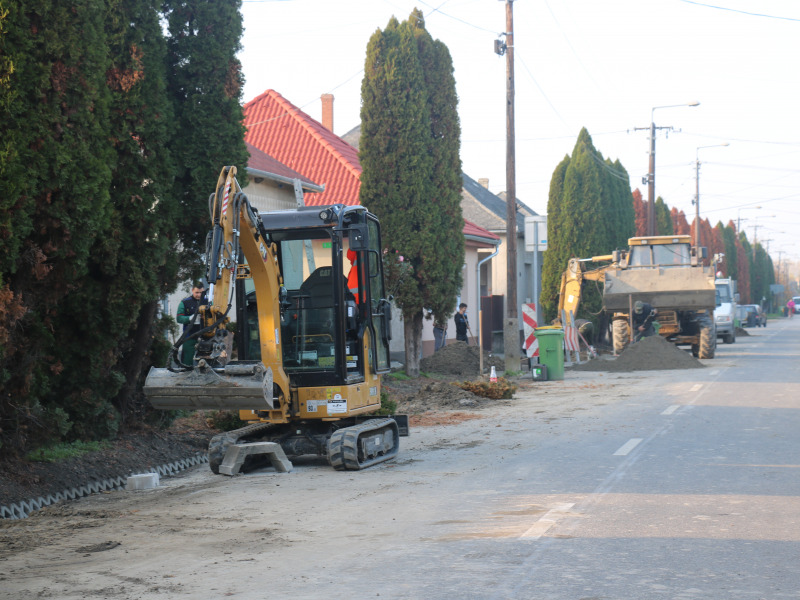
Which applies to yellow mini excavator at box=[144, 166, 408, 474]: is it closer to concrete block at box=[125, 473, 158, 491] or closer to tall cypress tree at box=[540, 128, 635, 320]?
concrete block at box=[125, 473, 158, 491]

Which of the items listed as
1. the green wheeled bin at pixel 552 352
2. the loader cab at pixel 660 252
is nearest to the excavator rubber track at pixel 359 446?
the green wheeled bin at pixel 552 352

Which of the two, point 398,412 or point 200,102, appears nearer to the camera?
point 200,102

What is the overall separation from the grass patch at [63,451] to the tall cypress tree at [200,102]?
2.80 metres

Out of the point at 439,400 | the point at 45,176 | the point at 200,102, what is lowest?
the point at 439,400

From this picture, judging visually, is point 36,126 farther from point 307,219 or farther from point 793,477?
point 793,477

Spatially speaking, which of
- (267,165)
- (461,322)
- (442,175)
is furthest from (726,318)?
(267,165)

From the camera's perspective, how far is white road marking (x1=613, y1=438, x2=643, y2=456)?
10781 mm

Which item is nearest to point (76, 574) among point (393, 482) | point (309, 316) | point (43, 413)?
point (43, 413)

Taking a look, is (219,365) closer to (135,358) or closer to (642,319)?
(135,358)

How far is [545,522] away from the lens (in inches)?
281

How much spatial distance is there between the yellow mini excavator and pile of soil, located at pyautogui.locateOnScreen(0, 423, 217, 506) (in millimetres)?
1038

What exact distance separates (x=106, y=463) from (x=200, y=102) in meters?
4.48

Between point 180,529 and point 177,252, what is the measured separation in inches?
196

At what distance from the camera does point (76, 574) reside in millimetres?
6008
